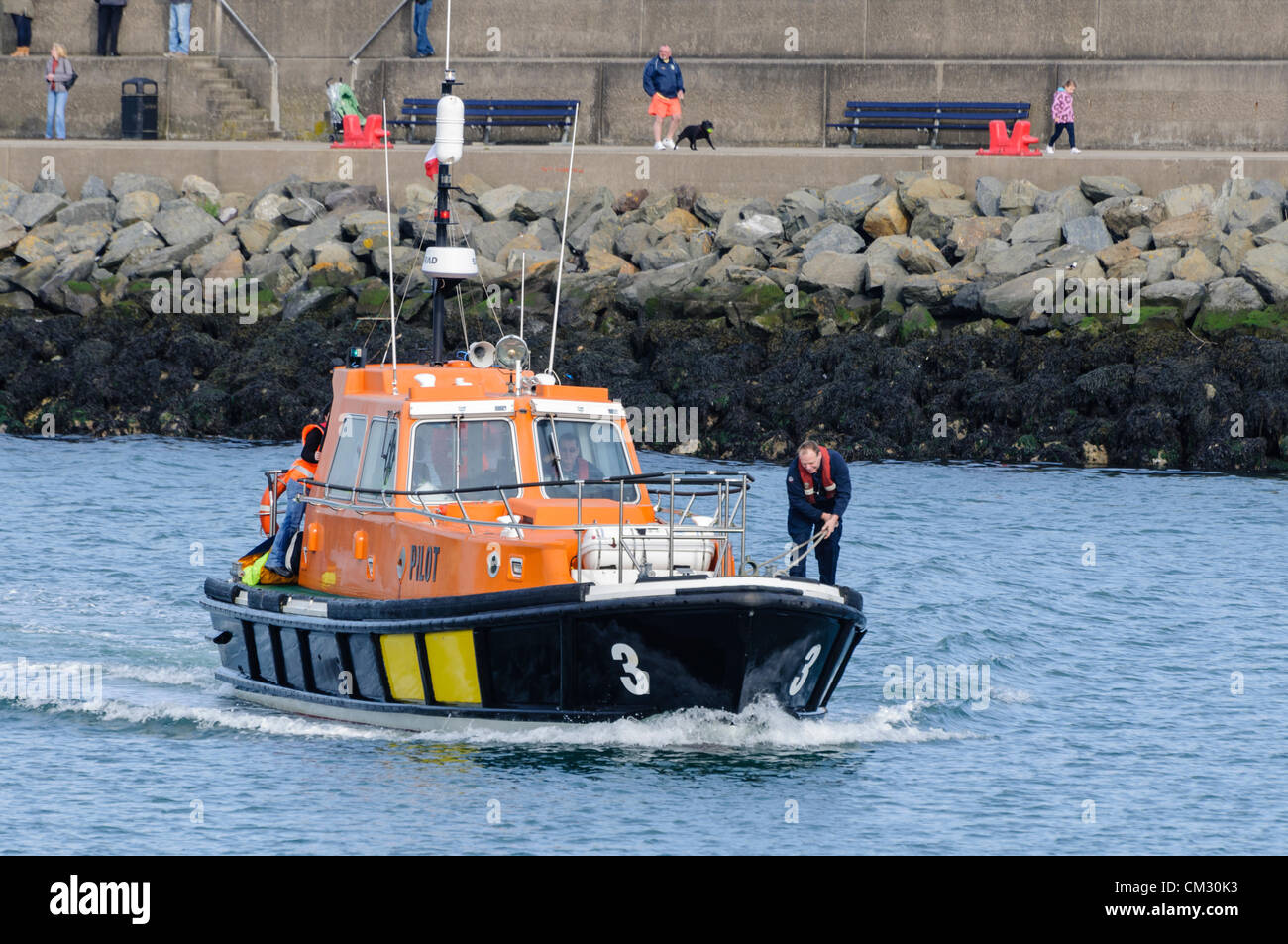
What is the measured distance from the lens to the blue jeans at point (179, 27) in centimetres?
3428

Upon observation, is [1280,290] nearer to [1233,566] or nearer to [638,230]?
[1233,566]

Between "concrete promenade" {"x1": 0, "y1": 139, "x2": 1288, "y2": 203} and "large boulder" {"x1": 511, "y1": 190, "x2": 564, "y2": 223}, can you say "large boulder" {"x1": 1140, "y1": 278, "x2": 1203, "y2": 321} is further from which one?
"large boulder" {"x1": 511, "y1": 190, "x2": 564, "y2": 223}

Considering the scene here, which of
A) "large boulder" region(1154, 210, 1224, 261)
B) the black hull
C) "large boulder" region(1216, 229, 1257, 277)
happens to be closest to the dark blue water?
the black hull

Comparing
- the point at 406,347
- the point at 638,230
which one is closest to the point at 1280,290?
the point at 638,230

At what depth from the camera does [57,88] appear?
3347 cm

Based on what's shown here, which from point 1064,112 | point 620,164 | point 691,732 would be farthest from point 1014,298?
point 691,732

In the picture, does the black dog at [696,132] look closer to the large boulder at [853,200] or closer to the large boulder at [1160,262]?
the large boulder at [853,200]

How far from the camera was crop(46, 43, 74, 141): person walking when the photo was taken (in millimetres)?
33281

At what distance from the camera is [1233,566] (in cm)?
1897

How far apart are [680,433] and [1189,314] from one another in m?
6.89

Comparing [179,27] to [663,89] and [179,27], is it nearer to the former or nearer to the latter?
[179,27]

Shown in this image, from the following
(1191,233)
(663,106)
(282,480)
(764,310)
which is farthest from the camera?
(663,106)

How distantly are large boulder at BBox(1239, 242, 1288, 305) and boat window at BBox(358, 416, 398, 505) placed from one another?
1551 cm

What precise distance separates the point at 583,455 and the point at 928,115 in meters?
19.6
